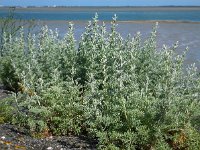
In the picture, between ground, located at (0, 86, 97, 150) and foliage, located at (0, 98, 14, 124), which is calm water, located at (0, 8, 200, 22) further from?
ground, located at (0, 86, 97, 150)

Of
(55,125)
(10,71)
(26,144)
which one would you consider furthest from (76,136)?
(10,71)

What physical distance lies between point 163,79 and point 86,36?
8.01 feet

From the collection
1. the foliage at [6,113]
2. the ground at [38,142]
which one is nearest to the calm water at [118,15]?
the foliage at [6,113]

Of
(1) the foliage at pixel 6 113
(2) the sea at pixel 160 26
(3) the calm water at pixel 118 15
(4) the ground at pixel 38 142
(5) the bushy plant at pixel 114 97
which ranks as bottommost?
(3) the calm water at pixel 118 15

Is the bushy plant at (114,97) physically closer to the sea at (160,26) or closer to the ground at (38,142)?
the ground at (38,142)

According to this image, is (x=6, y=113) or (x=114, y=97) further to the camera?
(x=6, y=113)

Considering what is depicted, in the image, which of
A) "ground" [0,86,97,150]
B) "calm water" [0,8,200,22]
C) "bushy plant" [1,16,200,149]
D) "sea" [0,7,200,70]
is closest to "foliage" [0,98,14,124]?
"bushy plant" [1,16,200,149]

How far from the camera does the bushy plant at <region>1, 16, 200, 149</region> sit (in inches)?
246

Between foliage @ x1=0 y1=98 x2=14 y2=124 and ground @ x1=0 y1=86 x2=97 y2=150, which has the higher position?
foliage @ x1=0 y1=98 x2=14 y2=124

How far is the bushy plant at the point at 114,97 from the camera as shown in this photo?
6246mm

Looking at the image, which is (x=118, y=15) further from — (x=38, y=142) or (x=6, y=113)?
(x=38, y=142)

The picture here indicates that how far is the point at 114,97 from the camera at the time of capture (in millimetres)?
6645

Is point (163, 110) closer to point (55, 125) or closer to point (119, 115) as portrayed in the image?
point (119, 115)

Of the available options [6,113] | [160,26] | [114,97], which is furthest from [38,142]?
[160,26]
